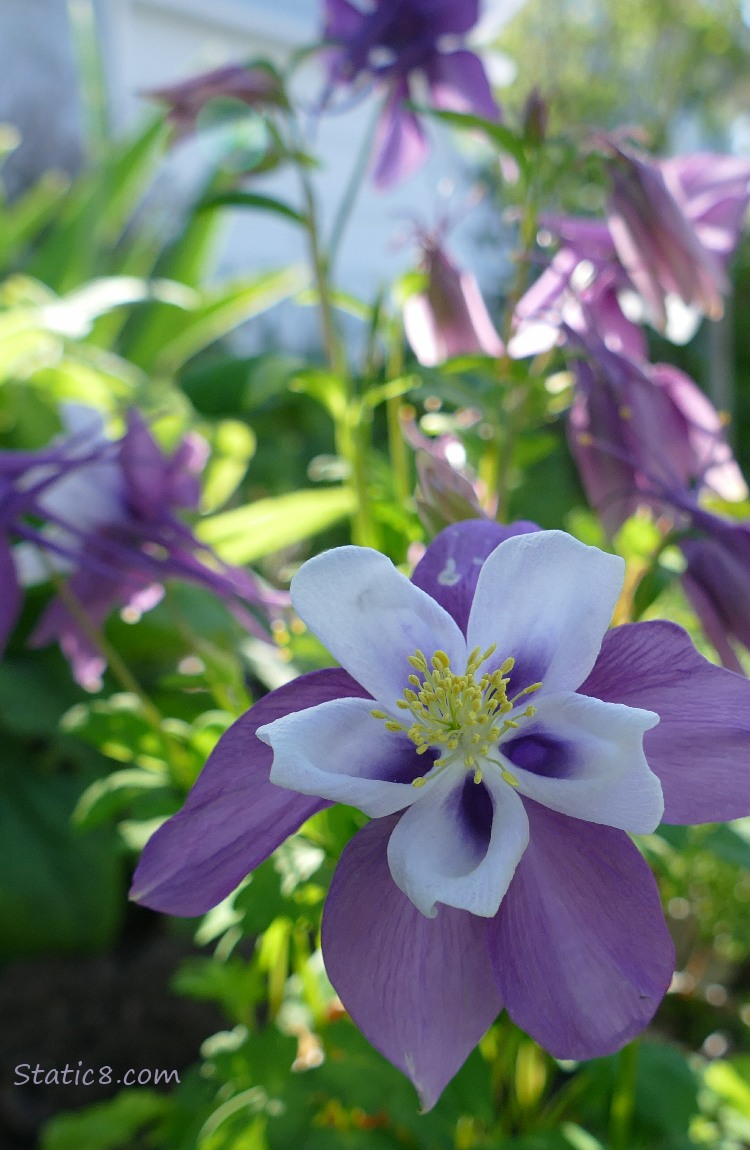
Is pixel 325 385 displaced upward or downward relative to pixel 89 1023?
upward

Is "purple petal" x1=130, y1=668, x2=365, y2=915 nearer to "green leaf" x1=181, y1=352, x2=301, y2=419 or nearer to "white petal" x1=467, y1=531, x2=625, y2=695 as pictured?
"white petal" x1=467, y1=531, x2=625, y2=695

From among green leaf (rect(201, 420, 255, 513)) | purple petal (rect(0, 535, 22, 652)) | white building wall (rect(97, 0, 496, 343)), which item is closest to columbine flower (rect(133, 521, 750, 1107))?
purple petal (rect(0, 535, 22, 652))

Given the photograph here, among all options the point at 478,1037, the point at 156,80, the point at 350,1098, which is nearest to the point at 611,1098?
the point at 350,1098

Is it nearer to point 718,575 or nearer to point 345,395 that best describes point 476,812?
point 718,575

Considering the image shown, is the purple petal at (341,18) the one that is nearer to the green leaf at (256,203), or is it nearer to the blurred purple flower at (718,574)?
the green leaf at (256,203)

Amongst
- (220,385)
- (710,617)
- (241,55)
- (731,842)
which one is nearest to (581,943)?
(710,617)

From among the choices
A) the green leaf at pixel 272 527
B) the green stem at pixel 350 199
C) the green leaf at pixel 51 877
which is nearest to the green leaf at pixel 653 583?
the green stem at pixel 350 199
